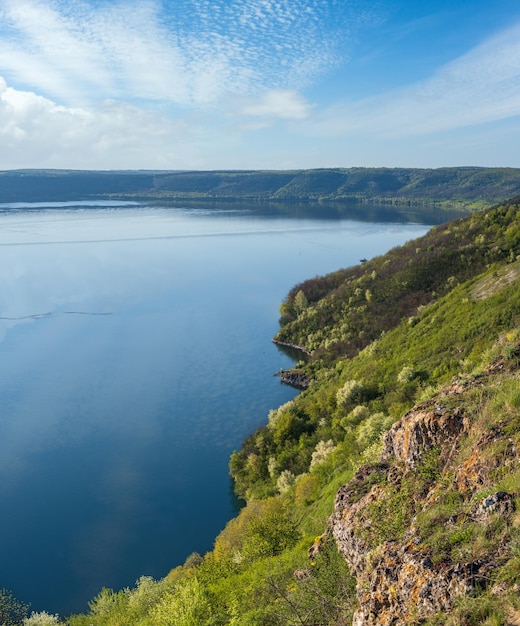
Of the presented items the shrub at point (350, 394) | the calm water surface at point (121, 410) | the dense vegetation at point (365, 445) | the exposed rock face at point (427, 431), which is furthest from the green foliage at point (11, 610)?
the exposed rock face at point (427, 431)

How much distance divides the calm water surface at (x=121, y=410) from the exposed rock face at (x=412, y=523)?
2509 centimetres

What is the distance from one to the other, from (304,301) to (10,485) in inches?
2050

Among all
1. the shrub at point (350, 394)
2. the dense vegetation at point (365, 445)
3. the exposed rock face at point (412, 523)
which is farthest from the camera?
the shrub at point (350, 394)

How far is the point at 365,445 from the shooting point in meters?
28.2

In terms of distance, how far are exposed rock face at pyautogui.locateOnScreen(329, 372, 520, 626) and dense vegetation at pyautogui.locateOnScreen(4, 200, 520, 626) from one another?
172mm

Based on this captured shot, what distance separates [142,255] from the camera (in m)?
145

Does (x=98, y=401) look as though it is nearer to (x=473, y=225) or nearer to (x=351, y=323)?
(x=351, y=323)

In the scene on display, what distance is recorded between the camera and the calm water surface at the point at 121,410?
3559 centimetres

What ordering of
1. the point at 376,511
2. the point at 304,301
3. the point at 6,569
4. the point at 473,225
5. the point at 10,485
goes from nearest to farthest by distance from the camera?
the point at 376,511 → the point at 6,569 → the point at 10,485 → the point at 473,225 → the point at 304,301

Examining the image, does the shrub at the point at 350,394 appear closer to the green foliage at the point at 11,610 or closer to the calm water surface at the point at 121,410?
the calm water surface at the point at 121,410

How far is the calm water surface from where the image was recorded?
35.6 metres

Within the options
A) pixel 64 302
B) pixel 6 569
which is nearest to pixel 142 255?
pixel 64 302

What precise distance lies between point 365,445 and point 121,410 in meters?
33.5

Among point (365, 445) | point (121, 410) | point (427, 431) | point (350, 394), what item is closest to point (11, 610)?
point (365, 445)
